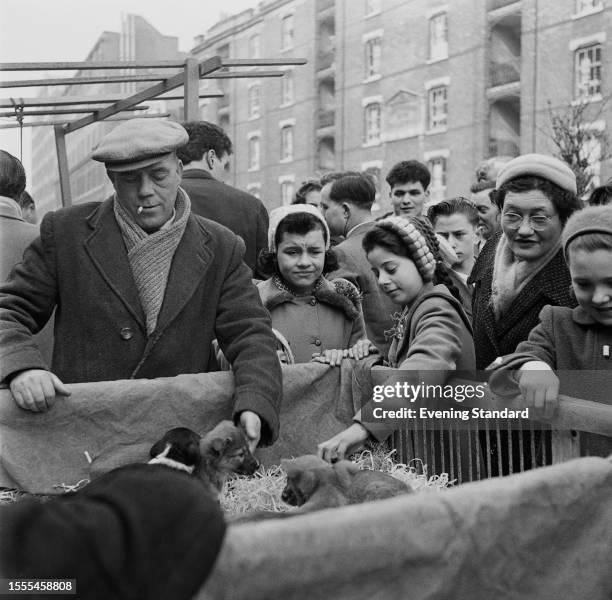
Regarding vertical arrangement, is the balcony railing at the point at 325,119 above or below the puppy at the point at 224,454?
above

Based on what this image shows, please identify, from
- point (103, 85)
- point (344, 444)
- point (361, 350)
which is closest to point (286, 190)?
point (103, 85)

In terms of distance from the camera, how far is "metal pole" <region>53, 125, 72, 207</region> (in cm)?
800

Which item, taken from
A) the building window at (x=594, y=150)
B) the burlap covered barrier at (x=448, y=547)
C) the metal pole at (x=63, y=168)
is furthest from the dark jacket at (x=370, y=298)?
the building window at (x=594, y=150)

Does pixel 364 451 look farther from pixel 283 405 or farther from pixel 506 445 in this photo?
pixel 506 445

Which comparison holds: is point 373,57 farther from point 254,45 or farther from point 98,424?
point 98,424

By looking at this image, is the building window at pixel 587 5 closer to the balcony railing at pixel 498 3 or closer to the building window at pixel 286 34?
the balcony railing at pixel 498 3

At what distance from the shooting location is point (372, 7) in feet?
72.8

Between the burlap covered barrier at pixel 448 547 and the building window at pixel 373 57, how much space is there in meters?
21.7

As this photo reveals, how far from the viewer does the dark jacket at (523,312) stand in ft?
8.50

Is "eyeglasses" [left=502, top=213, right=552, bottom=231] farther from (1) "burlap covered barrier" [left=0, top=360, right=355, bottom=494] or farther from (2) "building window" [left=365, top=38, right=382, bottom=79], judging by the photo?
(2) "building window" [left=365, top=38, right=382, bottom=79]

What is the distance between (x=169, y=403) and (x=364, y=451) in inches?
22.0

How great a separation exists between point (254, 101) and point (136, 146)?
1047 inches

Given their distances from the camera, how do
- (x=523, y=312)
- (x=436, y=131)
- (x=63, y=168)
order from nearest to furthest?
1. (x=523, y=312)
2. (x=63, y=168)
3. (x=436, y=131)

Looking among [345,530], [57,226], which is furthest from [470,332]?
[345,530]
